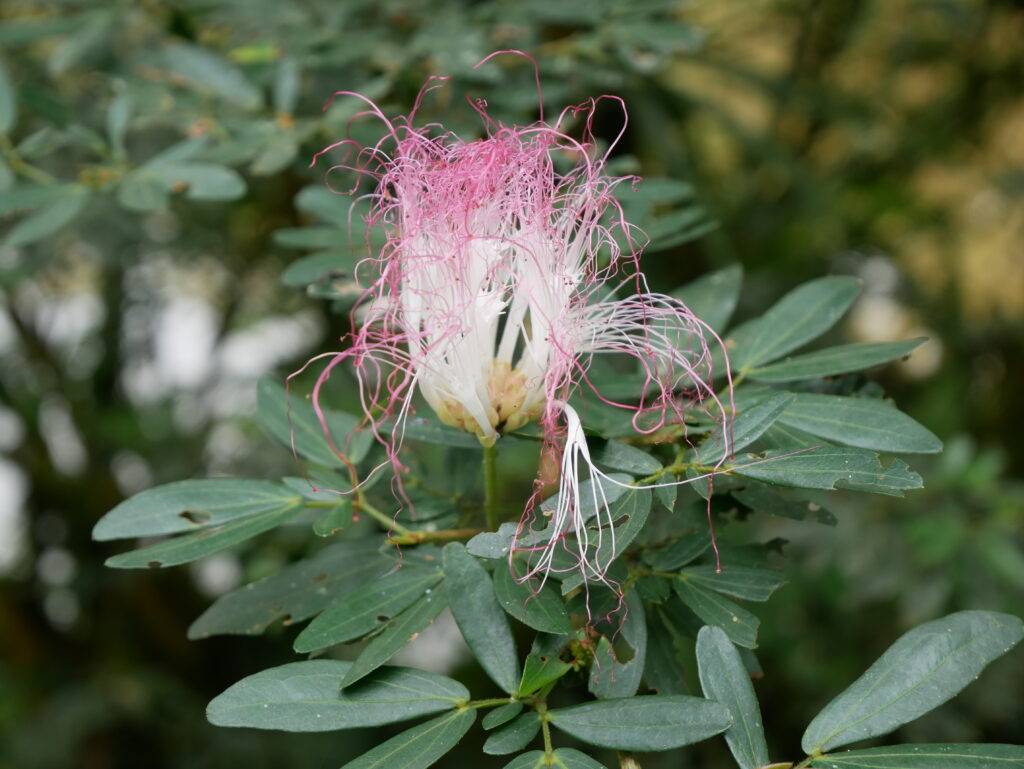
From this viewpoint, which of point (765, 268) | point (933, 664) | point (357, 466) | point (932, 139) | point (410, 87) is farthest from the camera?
point (932, 139)

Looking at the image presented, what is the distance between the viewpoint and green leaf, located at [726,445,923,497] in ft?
2.42

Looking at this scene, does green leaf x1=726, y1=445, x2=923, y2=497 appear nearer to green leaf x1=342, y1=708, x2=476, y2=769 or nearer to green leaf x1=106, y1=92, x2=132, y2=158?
green leaf x1=342, y1=708, x2=476, y2=769

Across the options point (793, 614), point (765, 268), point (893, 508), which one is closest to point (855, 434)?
point (893, 508)

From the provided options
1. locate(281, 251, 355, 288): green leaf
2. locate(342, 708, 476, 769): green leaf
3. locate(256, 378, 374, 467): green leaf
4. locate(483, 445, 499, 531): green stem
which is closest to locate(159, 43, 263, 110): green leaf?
locate(281, 251, 355, 288): green leaf

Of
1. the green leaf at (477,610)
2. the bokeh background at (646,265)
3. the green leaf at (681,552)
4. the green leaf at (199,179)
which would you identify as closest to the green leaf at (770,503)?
the green leaf at (681,552)

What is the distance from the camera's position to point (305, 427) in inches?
41.4

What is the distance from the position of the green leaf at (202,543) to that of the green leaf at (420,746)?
22cm

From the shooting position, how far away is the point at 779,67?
3.23 meters

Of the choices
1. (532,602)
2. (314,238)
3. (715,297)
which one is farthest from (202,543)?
(715,297)

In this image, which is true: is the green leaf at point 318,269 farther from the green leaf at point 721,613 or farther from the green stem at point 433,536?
the green leaf at point 721,613

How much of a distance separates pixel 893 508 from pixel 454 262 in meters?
1.66

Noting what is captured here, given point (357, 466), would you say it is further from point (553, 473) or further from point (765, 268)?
point (765, 268)

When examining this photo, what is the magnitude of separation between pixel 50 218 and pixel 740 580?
102 centimetres

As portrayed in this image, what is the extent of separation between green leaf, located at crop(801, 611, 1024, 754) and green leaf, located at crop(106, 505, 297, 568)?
1.58 ft
